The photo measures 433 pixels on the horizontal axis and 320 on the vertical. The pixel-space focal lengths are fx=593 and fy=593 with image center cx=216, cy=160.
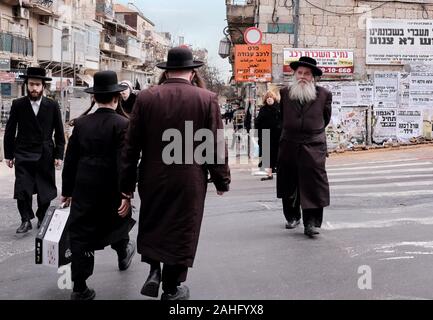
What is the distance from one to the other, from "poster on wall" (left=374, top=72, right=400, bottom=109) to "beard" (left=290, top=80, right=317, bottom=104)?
41.5ft

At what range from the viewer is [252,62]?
17594 millimetres

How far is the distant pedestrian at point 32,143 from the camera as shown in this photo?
285 inches

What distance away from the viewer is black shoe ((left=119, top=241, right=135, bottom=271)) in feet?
18.1

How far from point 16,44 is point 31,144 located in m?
39.2

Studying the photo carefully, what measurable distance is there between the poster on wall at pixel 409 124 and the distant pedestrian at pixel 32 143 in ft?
45.7

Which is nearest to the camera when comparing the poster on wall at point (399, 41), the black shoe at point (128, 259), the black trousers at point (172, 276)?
the black trousers at point (172, 276)

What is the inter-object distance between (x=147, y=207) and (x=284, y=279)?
150cm

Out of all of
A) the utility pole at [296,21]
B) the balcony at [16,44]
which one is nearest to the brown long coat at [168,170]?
the utility pole at [296,21]

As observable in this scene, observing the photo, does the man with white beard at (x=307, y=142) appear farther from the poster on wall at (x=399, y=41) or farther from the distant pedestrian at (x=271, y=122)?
the poster on wall at (x=399, y=41)

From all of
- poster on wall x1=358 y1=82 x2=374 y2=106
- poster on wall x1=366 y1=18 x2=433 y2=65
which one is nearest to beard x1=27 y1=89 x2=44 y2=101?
poster on wall x1=358 y1=82 x2=374 y2=106

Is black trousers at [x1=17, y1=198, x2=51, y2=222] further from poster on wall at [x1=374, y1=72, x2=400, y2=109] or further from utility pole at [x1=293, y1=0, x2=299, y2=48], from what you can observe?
utility pole at [x1=293, y1=0, x2=299, y2=48]

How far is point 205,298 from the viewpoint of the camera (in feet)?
15.4

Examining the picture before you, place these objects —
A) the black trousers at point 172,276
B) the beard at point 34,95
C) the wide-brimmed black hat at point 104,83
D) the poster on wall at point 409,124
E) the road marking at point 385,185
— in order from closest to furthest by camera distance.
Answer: the black trousers at point 172,276 → the wide-brimmed black hat at point 104,83 → the beard at point 34,95 → the road marking at point 385,185 → the poster on wall at point 409,124
